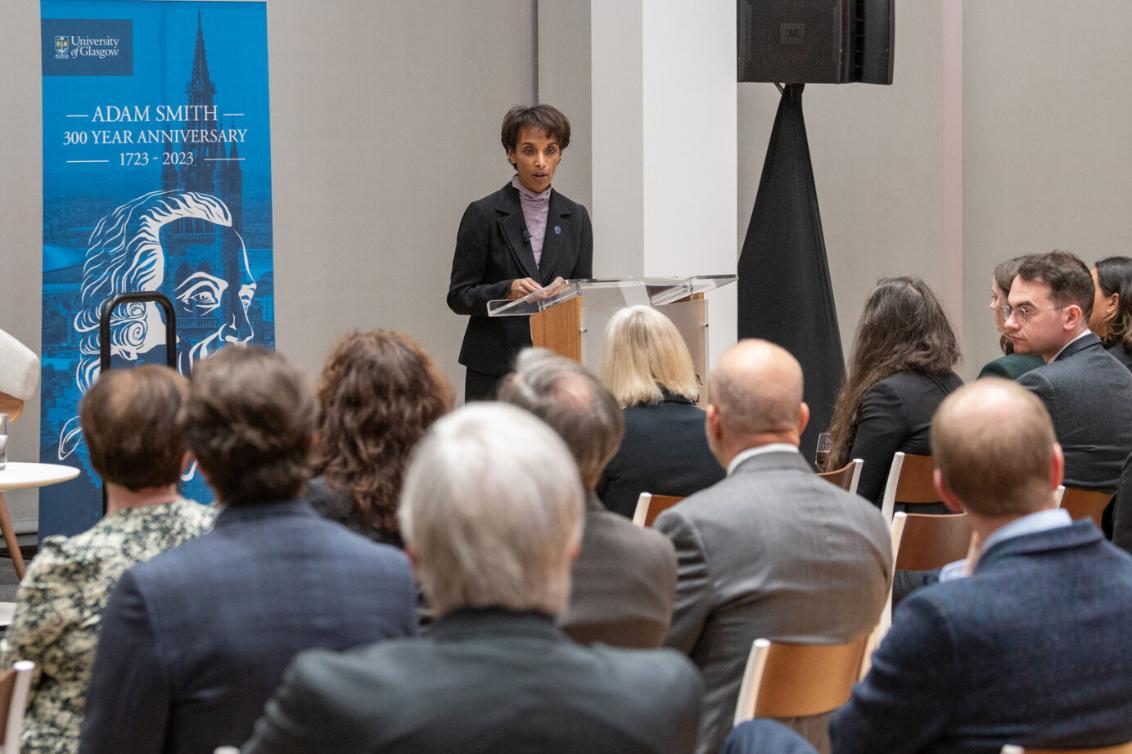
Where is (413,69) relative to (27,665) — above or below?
above

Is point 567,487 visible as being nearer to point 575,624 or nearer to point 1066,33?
point 575,624

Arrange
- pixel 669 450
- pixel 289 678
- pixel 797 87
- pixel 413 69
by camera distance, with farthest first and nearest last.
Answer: pixel 413 69, pixel 797 87, pixel 669 450, pixel 289 678

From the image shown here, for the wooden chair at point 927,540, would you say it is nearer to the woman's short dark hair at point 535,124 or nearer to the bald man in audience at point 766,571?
the bald man in audience at point 766,571

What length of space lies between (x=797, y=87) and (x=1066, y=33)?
190 centimetres

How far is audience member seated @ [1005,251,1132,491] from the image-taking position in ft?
12.5

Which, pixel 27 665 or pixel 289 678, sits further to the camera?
pixel 27 665

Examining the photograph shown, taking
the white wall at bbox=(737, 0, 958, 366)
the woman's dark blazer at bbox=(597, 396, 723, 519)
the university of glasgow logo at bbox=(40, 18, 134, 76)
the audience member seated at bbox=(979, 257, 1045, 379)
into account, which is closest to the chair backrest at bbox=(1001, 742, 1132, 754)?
the woman's dark blazer at bbox=(597, 396, 723, 519)

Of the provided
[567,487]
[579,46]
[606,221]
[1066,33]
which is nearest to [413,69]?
[579,46]

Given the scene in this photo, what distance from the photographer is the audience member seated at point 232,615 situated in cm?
183

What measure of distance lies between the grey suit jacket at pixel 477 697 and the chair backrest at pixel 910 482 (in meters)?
2.64

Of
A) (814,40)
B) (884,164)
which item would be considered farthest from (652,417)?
(884,164)

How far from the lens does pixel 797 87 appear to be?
638 cm

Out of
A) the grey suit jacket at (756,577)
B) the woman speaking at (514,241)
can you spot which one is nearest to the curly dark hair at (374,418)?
the grey suit jacket at (756,577)

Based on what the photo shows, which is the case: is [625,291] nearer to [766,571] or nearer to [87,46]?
[766,571]
